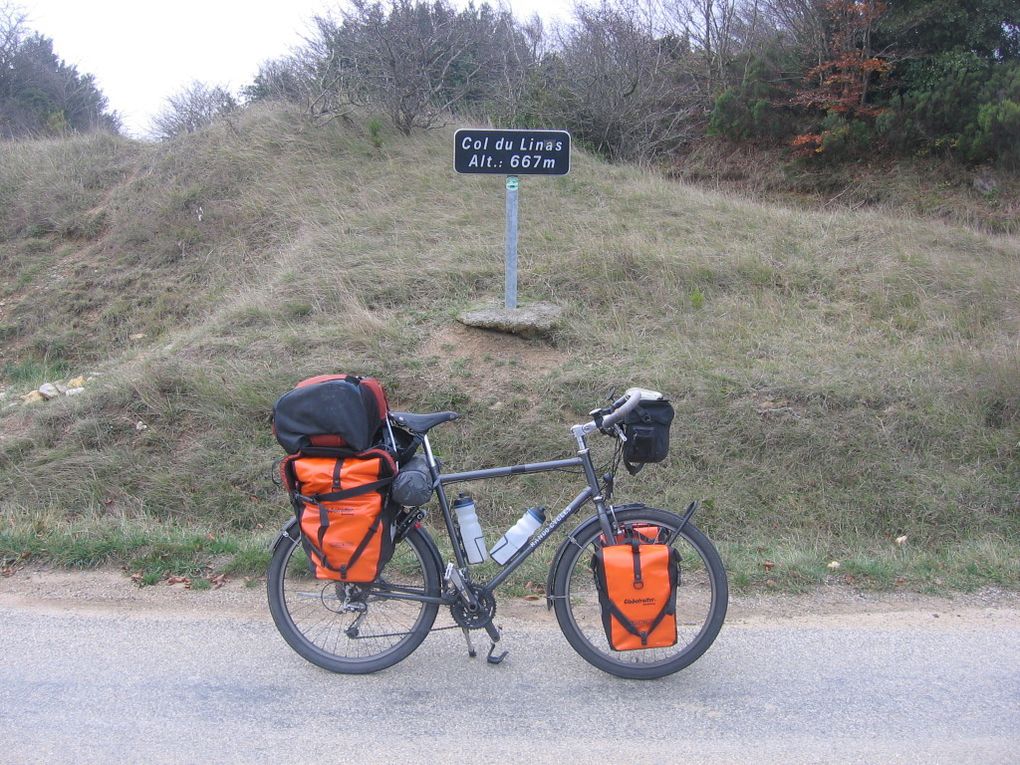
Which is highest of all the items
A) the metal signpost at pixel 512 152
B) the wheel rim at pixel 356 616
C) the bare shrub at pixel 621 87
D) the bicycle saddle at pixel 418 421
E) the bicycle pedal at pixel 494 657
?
the bare shrub at pixel 621 87

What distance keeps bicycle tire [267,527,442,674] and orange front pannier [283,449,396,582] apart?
0.17 metres

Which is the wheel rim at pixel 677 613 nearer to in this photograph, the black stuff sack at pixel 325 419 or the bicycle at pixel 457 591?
the bicycle at pixel 457 591

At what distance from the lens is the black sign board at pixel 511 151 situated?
6844 mm

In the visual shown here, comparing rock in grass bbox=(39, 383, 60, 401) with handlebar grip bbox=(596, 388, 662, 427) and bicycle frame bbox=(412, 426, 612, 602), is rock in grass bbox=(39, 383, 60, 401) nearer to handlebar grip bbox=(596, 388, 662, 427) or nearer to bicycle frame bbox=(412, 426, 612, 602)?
bicycle frame bbox=(412, 426, 612, 602)

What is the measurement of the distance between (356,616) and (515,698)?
0.78 meters

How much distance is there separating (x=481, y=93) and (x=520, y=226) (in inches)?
286

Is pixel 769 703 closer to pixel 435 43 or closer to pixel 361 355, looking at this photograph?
pixel 361 355

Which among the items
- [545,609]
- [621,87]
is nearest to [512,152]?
[545,609]

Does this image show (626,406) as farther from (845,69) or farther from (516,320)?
(845,69)

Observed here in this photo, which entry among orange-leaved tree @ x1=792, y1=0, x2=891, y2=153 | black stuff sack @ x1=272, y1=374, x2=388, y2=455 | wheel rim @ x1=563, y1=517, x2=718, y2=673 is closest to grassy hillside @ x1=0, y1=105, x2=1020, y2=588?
wheel rim @ x1=563, y1=517, x2=718, y2=673

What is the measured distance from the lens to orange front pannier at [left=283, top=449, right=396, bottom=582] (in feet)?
11.1

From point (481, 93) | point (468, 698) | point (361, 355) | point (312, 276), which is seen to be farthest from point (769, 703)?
point (481, 93)

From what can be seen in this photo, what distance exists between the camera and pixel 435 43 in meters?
13.4

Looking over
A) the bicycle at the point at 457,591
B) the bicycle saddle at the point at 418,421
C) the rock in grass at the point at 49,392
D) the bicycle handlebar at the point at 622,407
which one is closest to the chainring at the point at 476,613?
the bicycle at the point at 457,591
